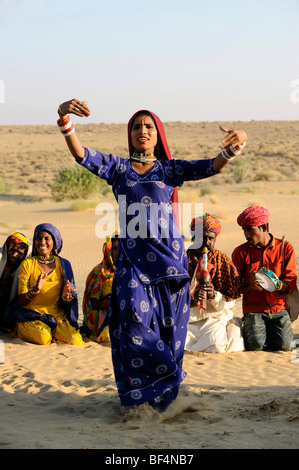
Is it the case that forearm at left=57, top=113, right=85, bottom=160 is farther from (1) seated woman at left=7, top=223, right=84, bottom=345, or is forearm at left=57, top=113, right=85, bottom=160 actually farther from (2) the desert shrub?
(2) the desert shrub

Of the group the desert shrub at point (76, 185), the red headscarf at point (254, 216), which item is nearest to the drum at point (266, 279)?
the red headscarf at point (254, 216)

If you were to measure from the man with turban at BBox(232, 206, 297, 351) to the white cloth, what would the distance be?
0.49 ft

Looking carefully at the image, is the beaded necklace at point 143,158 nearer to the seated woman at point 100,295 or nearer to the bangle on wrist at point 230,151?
the bangle on wrist at point 230,151

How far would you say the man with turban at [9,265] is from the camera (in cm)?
873

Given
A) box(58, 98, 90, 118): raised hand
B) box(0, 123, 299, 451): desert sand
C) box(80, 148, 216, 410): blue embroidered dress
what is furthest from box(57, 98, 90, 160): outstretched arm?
box(0, 123, 299, 451): desert sand

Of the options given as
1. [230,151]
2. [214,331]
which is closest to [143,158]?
[230,151]

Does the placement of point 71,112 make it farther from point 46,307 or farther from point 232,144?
point 46,307

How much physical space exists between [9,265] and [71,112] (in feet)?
14.2

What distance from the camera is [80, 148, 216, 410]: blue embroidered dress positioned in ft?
16.9

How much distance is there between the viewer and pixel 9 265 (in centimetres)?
882

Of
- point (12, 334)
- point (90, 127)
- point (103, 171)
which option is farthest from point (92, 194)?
point (90, 127)

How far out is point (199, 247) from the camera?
786 centimetres

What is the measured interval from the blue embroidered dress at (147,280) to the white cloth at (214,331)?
2401 millimetres

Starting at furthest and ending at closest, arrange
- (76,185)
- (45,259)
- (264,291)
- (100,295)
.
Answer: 1. (76,185)
2. (100,295)
3. (45,259)
4. (264,291)
